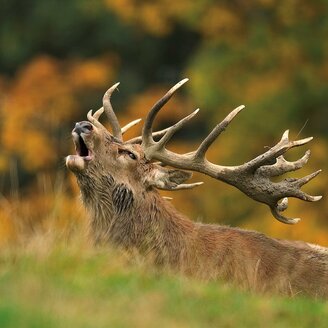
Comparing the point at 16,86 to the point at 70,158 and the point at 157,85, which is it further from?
the point at 70,158

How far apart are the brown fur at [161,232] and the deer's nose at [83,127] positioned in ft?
0.12

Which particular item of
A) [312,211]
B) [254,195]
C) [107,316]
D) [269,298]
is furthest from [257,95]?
[107,316]

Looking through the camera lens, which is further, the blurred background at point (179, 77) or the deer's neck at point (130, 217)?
the blurred background at point (179, 77)

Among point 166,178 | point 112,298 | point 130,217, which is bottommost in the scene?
point 112,298

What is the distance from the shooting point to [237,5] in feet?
82.9

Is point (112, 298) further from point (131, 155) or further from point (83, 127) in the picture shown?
point (131, 155)

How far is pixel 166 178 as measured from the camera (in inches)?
411

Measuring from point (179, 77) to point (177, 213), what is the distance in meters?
18.6

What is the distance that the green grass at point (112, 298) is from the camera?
6.94 m

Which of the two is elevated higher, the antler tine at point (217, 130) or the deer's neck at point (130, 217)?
the antler tine at point (217, 130)

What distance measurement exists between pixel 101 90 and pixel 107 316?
2186 centimetres

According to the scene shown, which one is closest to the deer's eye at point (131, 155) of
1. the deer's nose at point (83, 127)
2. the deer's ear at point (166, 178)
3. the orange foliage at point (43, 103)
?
the deer's ear at point (166, 178)

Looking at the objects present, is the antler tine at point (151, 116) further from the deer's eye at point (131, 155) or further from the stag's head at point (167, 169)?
the deer's eye at point (131, 155)

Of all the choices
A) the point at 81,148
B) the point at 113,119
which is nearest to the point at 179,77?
the point at 113,119
